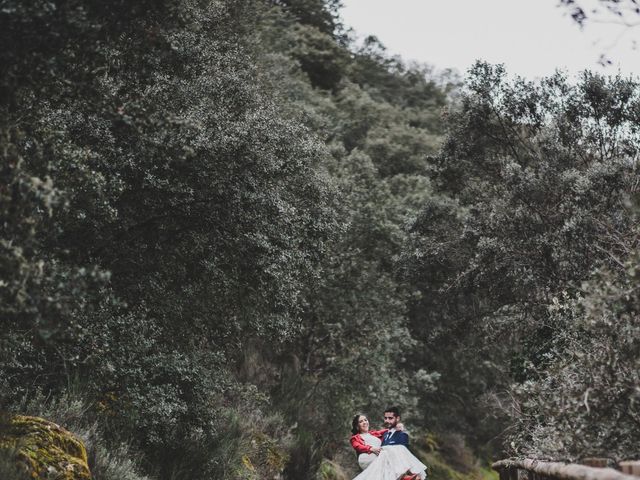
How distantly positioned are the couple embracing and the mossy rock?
3775 millimetres

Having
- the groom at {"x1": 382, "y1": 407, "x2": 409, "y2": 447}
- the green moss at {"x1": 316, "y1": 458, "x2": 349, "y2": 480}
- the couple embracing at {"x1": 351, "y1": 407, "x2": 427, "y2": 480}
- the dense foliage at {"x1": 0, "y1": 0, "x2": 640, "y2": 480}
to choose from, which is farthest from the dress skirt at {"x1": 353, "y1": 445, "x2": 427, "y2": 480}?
the green moss at {"x1": 316, "y1": 458, "x2": 349, "y2": 480}

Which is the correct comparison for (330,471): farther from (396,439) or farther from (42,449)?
(42,449)

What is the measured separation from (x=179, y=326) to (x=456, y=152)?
33.4ft

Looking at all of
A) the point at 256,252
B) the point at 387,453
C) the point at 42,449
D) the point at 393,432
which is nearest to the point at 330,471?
the point at 256,252

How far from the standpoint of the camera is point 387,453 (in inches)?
365

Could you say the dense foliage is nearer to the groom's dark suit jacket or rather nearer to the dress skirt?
the dress skirt

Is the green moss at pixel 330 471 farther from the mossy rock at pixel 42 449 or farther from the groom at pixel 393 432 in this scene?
the mossy rock at pixel 42 449

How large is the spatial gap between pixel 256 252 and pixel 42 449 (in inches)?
202

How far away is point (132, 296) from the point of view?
38.1ft

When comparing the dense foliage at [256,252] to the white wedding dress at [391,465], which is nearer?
the dense foliage at [256,252]

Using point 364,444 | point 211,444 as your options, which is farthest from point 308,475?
point 364,444

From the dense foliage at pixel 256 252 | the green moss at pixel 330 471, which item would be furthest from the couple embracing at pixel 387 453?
the green moss at pixel 330 471

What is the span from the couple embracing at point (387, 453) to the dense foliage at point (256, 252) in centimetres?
151

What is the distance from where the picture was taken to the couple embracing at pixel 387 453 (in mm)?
9070
